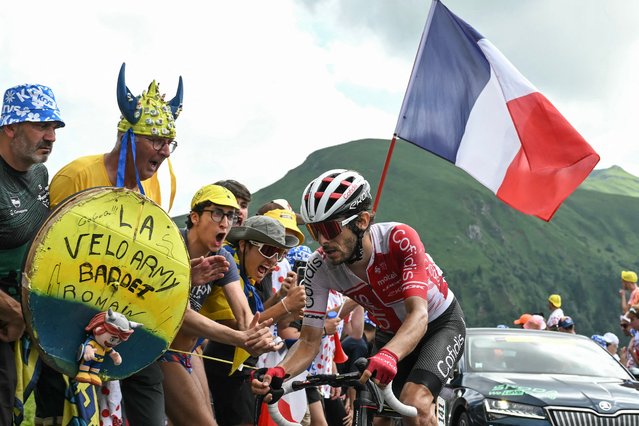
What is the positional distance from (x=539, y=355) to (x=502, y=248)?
161717 millimetres

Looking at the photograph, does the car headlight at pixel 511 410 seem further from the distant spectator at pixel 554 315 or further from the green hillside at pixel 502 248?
the green hillside at pixel 502 248

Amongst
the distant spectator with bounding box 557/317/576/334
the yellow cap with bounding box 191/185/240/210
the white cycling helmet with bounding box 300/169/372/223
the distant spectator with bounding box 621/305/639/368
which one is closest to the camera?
the white cycling helmet with bounding box 300/169/372/223

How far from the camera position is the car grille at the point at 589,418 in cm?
934

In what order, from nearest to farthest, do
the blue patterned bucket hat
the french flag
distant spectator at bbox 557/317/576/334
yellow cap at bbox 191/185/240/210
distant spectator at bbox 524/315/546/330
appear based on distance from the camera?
1. the blue patterned bucket hat
2. yellow cap at bbox 191/185/240/210
3. the french flag
4. distant spectator at bbox 557/317/576/334
5. distant spectator at bbox 524/315/546/330

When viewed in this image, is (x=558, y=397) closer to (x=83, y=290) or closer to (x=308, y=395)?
(x=308, y=395)

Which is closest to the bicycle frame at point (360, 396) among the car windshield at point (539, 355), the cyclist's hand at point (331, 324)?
the cyclist's hand at point (331, 324)

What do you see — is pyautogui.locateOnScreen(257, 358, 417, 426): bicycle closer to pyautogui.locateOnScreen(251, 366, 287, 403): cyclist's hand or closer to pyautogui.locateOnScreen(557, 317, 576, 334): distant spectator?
pyautogui.locateOnScreen(251, 366, 287, 403): cyclist's hand

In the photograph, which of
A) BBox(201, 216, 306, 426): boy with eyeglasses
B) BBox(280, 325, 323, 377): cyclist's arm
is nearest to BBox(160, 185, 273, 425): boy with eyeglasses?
BBox(280, 325, 323, 377): cyclist's arm

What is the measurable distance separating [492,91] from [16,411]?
5.87 metres

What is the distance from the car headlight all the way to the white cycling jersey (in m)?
3.53

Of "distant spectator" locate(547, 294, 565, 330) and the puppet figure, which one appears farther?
"distant spectator" locate(547, 294, 565, 330)

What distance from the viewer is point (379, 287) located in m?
6.00

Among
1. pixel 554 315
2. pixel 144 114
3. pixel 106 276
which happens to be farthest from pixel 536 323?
pixel 106 276

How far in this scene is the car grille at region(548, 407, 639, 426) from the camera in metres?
9.34
